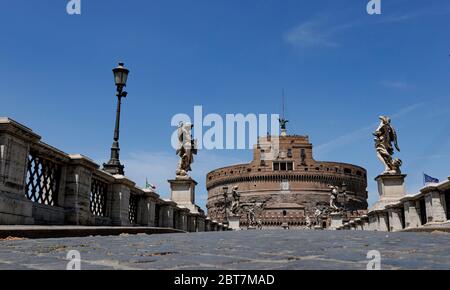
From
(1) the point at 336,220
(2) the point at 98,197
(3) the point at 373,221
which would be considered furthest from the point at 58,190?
(1) the point at 336,220

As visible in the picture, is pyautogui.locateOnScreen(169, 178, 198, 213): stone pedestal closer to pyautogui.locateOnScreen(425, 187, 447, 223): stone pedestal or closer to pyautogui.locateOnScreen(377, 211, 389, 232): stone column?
pyautogui.locateOnScreen(377, 211, 389, 232): stone column

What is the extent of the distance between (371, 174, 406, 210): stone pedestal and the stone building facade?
59.0 m

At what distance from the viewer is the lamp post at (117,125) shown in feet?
40.0

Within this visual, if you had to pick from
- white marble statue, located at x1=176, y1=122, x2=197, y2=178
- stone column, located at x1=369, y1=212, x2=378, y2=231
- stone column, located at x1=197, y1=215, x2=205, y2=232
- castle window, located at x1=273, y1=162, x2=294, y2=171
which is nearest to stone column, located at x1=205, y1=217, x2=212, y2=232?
stone column, located at x1=197, y1=215, x2=205, y2=232

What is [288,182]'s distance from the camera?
85.1 m

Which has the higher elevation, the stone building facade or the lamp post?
the stone building facade

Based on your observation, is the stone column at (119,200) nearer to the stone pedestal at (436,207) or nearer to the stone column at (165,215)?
the stone column at (165,215)

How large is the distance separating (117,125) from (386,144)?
12.2 meters

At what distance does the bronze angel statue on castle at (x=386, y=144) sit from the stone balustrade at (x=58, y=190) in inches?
414

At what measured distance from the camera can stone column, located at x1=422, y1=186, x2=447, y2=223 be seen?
12312 millimetres

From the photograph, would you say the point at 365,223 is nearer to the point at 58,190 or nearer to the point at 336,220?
the point at 336,220

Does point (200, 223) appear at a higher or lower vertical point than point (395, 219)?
higher
